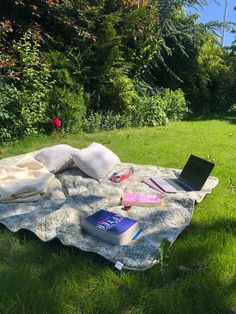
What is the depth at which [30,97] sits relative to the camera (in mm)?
6688

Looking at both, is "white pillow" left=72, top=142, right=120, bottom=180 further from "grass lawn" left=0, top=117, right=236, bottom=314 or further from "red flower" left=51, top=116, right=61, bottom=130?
"red flower" left=51, top=116, right=61, bottom=130

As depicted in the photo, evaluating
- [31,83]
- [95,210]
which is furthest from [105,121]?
[95,210]

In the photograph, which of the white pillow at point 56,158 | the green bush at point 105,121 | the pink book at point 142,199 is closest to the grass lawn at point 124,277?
the pink book at point 142,199

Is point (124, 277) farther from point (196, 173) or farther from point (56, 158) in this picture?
point (56, 158)

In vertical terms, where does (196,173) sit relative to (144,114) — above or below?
above

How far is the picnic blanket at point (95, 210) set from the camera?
2670 millimetres

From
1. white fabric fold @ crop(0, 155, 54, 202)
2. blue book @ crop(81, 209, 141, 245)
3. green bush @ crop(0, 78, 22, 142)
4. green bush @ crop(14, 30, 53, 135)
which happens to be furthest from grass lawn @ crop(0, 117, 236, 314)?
green bush @ crop(14, 30, 53, 135)

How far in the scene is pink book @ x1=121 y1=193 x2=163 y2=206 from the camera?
350 cm

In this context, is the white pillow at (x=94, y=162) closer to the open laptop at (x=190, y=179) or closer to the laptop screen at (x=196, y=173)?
the open laptop at (x=190, y=179)

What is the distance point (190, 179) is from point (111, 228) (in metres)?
1.70

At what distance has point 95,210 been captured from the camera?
3.40m

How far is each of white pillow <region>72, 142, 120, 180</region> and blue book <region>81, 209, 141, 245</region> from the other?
128cm

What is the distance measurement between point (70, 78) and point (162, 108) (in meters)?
3.41

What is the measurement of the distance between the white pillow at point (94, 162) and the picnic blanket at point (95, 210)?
0.09 metres
